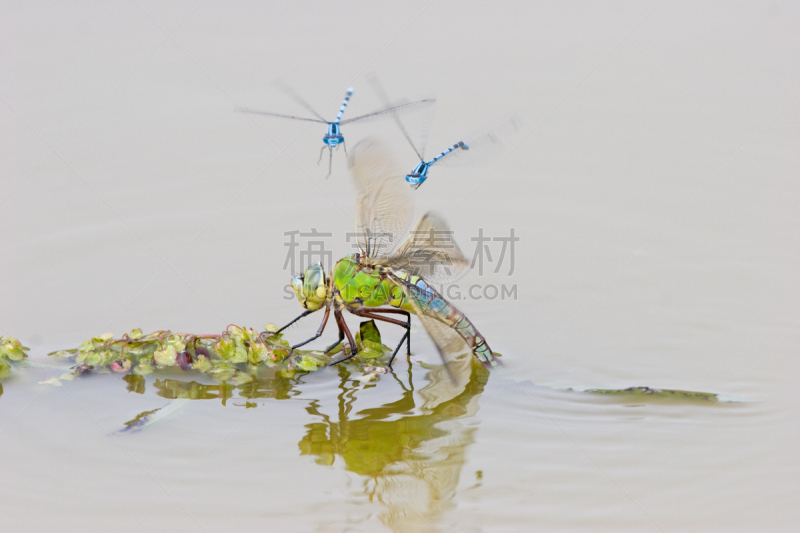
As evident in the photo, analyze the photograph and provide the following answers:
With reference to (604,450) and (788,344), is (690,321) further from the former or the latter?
(604,450)

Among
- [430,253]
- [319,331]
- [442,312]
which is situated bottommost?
[319,331]

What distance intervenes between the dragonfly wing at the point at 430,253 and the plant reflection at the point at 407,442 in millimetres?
877

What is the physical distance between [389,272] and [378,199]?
0.65 metres

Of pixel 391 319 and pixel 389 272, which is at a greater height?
pixel 389 272

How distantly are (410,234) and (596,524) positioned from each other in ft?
9.30

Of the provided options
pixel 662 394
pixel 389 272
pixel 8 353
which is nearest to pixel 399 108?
pixel 389 272

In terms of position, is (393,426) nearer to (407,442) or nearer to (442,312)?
(407,442)

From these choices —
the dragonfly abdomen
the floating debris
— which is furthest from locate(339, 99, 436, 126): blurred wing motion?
the floating debris

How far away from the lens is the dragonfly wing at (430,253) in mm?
6387

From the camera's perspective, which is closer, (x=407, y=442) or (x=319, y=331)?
(x=407, y=442)

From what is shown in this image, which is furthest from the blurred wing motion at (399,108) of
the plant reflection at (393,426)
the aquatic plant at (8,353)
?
the aquatic plant at (8,353)

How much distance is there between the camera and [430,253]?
6.46m

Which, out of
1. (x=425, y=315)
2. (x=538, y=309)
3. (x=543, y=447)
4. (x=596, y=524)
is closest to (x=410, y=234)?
(x=425, y=315)

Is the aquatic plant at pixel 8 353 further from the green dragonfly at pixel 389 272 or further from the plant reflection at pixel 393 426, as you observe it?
the green dragonfly at pixel 389 272
